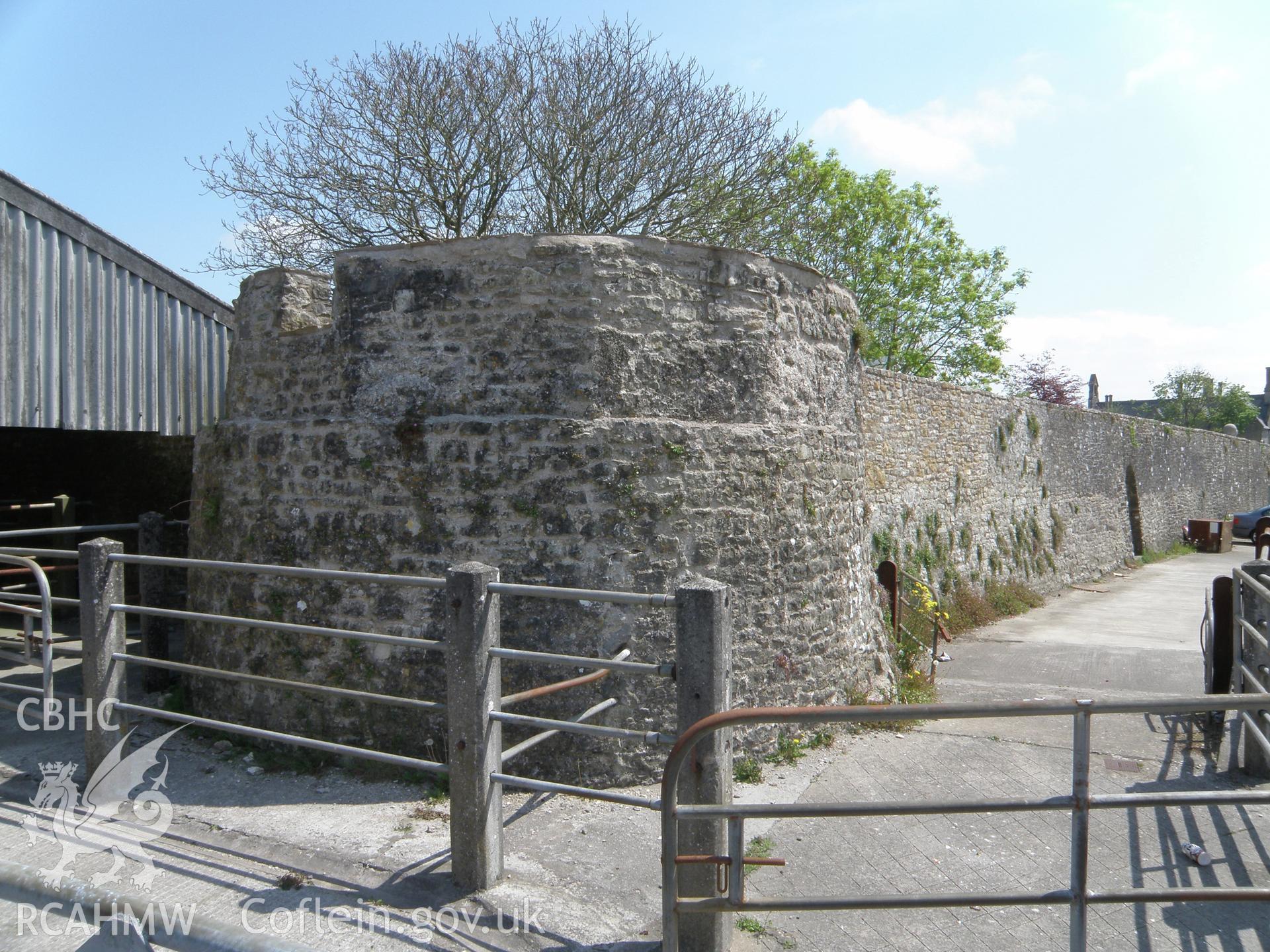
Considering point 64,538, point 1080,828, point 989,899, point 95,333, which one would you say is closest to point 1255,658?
point 1080,828

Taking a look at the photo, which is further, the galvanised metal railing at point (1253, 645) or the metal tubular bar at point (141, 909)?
the galvanised metal railing at point (1253, 645)

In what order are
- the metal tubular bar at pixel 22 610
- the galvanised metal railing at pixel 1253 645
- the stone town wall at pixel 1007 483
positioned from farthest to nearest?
the stone town wall at pixel 1007 483, the metal tubular bar at pixel 22 610, the galvanised metal railing at pixel 1253 645

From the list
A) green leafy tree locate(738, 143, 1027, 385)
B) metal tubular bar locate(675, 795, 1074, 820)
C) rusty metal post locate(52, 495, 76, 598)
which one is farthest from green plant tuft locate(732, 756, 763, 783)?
green leafy tree locate(738, 143, 1027, 385)

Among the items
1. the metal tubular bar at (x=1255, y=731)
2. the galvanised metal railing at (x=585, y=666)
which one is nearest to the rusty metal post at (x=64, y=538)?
the galvanised metal railing at (x=585, y=666)

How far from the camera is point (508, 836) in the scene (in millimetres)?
4531

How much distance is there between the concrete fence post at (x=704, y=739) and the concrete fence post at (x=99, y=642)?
3.17m

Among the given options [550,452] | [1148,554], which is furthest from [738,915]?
[1148,554]

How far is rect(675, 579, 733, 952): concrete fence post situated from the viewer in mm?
3471

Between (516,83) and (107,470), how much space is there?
8.95m

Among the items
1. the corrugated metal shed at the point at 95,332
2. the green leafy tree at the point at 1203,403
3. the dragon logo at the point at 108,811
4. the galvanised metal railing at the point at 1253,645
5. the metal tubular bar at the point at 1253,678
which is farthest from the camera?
the green leafy tree at the point at 1203,403

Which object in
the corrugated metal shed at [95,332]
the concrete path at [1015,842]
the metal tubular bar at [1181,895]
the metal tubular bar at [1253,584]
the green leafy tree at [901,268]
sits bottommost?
the concrete path at [1015,842]

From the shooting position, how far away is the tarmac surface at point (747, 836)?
12.0 ft

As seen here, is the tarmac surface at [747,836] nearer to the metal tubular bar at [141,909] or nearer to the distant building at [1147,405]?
the metal tubular bar at [141,909]

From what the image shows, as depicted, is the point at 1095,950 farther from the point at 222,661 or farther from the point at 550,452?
the point at 222,661
